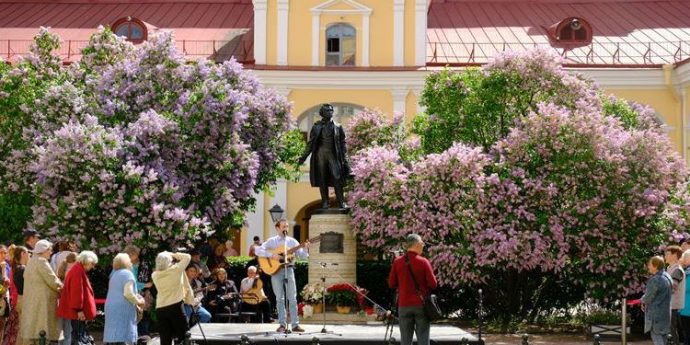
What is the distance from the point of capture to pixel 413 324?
44.4 feet

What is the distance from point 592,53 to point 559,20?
2.67 meters

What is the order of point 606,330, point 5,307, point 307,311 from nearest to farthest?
1. point 5,307
2. point 606,330
3. point 307,311

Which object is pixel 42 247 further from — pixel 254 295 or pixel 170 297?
pixel 254 295

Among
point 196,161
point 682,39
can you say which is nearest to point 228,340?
point 196,161

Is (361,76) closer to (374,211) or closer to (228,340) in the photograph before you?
(374,211)

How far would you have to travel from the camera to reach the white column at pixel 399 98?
36.5 m

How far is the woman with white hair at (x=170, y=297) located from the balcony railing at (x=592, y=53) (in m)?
23.5

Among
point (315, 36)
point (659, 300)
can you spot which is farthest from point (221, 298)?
point (315, 36)

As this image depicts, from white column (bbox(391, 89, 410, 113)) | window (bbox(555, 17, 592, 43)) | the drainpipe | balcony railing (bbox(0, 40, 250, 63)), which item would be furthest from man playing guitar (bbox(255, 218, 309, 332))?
window (bbox(555, 17, 592, 43))

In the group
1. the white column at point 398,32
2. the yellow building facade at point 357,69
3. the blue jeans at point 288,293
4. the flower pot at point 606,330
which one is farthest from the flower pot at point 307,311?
the white column at point 398,32

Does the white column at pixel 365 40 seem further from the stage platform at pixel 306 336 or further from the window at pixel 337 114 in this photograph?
the stage platform at pixel 306 336

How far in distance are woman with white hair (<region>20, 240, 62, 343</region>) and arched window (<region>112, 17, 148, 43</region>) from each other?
80.7 feet

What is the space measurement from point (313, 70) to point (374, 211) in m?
14.8

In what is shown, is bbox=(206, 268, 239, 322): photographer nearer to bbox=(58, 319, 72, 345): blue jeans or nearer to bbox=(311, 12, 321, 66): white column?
bbox=(58, 319, 72, 345): blue jeans
